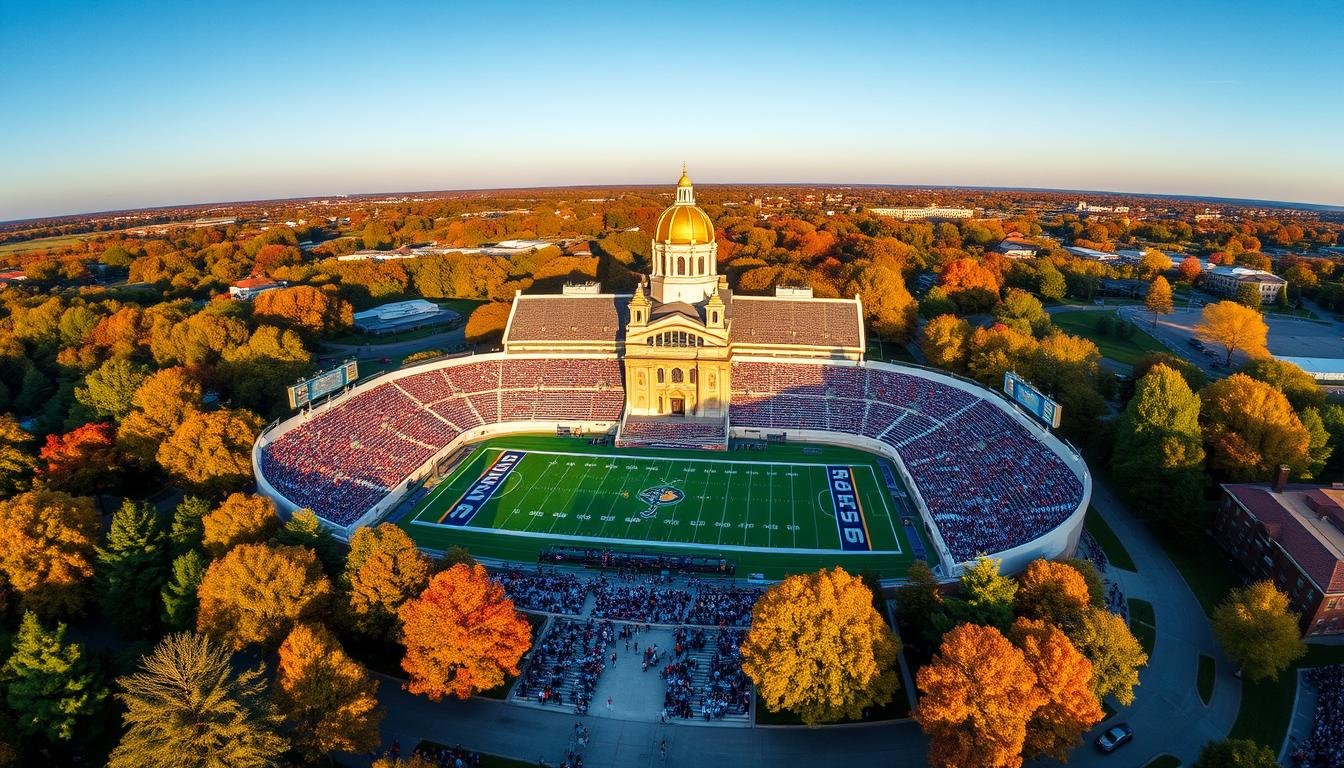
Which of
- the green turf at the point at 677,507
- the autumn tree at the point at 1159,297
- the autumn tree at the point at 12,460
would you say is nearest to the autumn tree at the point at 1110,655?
the green turf at the point at 677,507

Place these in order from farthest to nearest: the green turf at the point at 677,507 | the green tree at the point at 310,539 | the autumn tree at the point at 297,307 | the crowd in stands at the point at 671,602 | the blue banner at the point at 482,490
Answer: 1. the autumn tree at the point at 297,307
2. the blue banner at the point at 482,490
3. the green turf at the point at 677,507
4. the crowd in stands at the point at 671,602
5. the green tree at the point at 310,539

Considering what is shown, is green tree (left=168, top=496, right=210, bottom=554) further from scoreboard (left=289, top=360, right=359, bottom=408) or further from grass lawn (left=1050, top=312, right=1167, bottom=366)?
grass lawn (left=1050, top=312, right=1167, bottom=366)

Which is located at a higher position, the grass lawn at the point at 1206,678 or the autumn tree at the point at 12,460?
the autumn tree at the point at 12,460

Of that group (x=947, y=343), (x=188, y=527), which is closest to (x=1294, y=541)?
(x=947, y=343)

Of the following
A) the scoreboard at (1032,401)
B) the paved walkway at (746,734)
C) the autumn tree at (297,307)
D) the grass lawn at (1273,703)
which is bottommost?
the paved walkway at (746,734)

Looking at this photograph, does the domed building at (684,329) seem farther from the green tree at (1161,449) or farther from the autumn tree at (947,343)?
the green tree at (1161,449)

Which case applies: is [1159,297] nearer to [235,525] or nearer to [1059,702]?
[1059,702]

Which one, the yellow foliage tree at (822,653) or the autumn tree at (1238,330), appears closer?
the yellow foliage tree at (822,653)
